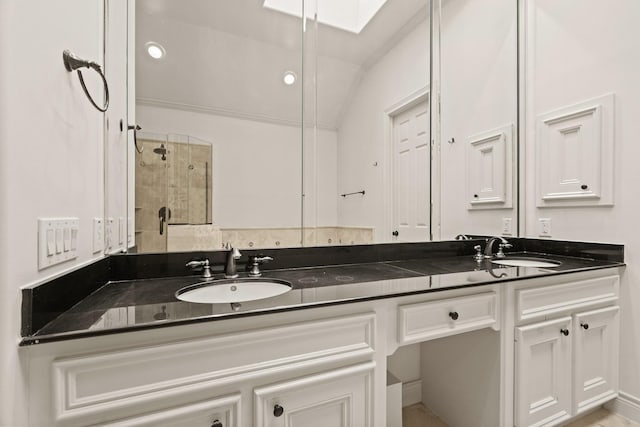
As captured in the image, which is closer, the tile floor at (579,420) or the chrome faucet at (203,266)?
the chrome faucet at (203,266)

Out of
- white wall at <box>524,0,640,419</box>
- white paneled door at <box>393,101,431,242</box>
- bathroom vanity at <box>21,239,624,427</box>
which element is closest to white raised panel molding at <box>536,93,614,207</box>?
white wall at <box>524,0,640,419</box>

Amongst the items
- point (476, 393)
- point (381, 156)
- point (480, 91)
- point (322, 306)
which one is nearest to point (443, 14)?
point (480, 91)

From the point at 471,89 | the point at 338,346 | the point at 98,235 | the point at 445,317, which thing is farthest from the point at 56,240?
the point at 471,89

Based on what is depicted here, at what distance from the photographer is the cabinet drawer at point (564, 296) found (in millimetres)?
1299

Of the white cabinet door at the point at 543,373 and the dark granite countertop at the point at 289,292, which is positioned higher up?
the dark granite countertop at the point at 289,292

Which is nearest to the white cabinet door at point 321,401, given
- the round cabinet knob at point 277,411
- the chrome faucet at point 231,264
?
the round cabinet knob at point 277,411

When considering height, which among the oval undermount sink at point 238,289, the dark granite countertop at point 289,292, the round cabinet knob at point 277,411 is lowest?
the round cabinet knob at point 277,411

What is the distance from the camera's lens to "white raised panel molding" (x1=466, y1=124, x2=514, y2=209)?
2043 millimetres

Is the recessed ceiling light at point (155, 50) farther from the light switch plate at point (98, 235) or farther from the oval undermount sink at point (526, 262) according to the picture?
the oval undermount sink at point (526, 262)

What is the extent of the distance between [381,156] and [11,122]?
158 cm

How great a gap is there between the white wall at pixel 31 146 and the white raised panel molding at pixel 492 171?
2.09m

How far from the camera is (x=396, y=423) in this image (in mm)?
1331

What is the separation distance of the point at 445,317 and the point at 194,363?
88cm

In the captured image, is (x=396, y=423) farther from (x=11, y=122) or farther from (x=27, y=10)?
(x=27, y=10)
